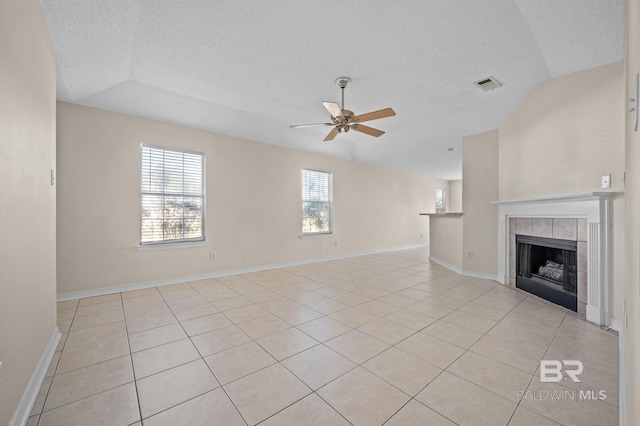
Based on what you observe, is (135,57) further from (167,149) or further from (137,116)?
(167,149)

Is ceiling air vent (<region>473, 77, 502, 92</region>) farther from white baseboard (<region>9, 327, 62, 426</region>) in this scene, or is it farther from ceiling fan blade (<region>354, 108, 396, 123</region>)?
white baseboard (<region>9, 327, 62, 426</region>)

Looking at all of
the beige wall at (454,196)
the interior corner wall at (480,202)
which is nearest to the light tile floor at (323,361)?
the interior corner wall at (480,202)

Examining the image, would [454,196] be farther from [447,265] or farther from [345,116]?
[345,116]

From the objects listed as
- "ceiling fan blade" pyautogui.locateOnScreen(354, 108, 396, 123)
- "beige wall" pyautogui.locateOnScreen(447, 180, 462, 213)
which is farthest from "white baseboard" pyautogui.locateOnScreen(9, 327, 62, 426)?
"beige wall" pyautogui.locateOnScreen(447, 180, 462, 213)

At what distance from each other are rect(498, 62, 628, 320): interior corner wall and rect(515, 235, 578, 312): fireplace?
1.63ft

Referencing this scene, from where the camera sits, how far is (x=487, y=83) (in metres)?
3.28

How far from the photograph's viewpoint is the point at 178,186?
4.36 metres

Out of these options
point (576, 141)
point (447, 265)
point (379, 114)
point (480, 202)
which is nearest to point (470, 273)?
point (447, 265)

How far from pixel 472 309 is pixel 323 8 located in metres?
3.45

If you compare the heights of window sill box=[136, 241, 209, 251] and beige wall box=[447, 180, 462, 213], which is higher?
beige wall box=[447, 180, 462, 213]

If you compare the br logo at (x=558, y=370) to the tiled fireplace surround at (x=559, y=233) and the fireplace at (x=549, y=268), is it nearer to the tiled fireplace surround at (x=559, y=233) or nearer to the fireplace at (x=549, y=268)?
the tiled fireplace surround at (x=559, y=233)

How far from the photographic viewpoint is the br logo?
1774mm

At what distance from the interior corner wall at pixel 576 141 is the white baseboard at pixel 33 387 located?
14.8 ft

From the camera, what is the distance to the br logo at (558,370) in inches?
69.9
